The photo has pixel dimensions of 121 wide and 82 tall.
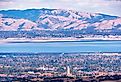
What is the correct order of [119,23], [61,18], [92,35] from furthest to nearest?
[61,18]
[119,23]
[92,35]

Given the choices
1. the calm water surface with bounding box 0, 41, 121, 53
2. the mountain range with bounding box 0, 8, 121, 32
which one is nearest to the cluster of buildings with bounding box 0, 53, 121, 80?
the calm water surface with bounding box 0, 41, 121, 53

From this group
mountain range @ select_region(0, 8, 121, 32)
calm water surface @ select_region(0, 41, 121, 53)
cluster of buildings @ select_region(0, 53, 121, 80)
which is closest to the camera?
cluster of buildings @ select_region(0, 53, 121, 80)

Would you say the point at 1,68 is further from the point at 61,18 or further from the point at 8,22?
the point at 61,18

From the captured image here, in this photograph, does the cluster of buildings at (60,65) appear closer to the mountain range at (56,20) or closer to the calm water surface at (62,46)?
the calm water surface at (62,46)

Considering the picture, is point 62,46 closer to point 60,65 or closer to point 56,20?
point 60,65

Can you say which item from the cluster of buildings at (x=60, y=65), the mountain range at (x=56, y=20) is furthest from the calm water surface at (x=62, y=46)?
the mountain range at (x=56, y=20)

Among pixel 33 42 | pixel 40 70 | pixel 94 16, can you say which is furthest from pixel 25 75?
pixel 94 16

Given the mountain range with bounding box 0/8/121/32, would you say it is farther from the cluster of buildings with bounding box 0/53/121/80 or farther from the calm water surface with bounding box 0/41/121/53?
the cluster of buildings with bounding box 0/53/121/80

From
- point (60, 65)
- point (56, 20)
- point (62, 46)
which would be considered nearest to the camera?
point (60, 65)

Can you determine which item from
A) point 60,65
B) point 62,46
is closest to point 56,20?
point 62,46
